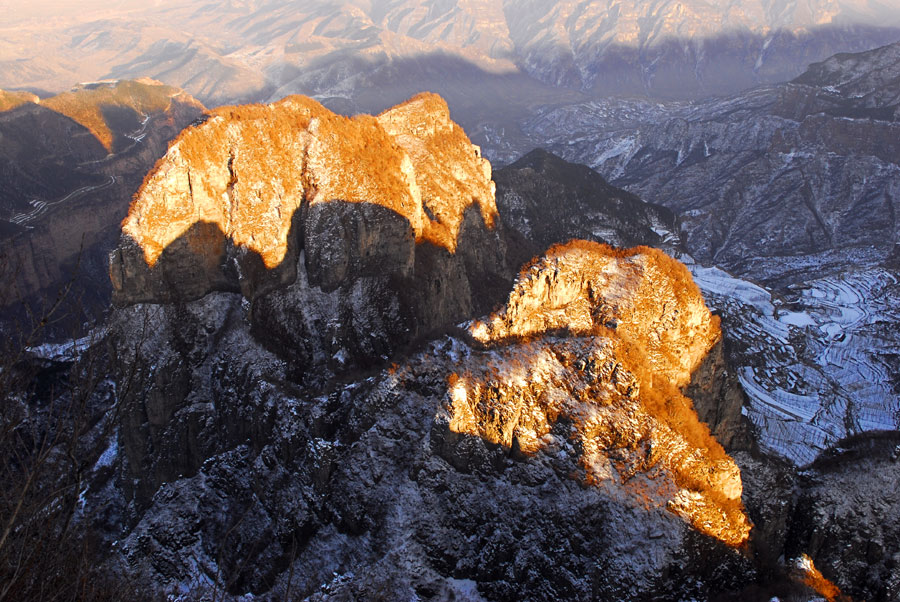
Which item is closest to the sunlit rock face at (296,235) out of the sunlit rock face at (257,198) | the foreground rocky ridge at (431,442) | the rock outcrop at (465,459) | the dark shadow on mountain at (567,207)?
the sunlit rock face at (257,198)

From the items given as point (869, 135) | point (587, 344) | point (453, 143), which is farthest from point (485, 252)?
point (869, 135)

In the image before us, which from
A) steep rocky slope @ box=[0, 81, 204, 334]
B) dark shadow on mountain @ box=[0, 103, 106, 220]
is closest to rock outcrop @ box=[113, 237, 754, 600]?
steep rocky slope @ box=[0, 81, 204, 334]

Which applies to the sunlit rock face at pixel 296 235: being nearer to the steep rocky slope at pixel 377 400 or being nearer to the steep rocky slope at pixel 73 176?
the steep rocky slope at pixel 377 400

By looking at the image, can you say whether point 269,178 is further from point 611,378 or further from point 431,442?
point 611,378

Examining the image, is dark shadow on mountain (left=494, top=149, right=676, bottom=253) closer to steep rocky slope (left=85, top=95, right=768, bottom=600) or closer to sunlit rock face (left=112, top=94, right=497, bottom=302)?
sunlit rock face (left=112, top=94, right=497, bottom=302)

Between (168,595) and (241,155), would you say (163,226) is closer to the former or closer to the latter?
(241,155)

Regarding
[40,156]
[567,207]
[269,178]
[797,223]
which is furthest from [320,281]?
[797,223]
